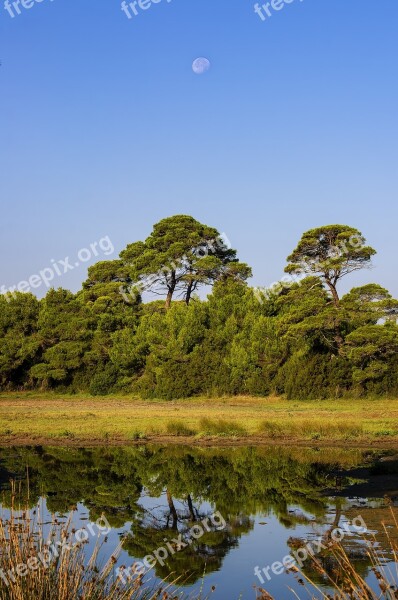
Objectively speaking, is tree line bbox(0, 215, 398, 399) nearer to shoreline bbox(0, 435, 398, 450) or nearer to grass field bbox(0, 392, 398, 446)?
grass field bbox(0, 392, 398, 446)

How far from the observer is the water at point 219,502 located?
1221 cm

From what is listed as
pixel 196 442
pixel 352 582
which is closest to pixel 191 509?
pixel 352 582

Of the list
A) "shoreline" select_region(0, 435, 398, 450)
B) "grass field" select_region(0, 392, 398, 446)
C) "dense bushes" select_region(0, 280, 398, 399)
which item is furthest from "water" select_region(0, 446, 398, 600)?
"dense bushes" select_region(0, 280, 398, 399)

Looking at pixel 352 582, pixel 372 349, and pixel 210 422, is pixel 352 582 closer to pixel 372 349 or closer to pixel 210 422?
pixel 210 422

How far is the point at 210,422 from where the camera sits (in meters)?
31.3

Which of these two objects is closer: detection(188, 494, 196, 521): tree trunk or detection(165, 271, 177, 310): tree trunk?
detection(188, 494, 196, 521): tree trunk

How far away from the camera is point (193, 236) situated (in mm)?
64875

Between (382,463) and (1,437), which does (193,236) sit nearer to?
(1,437)

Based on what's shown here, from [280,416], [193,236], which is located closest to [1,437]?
[280,416]

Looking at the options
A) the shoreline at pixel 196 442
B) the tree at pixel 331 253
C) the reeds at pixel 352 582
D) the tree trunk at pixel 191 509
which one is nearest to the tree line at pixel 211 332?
the tree at pixel 331 253

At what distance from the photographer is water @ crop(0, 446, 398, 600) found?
1221cm

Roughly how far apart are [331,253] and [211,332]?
1086cm

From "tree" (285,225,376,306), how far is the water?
2154 cm

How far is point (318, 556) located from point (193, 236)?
176 feet
